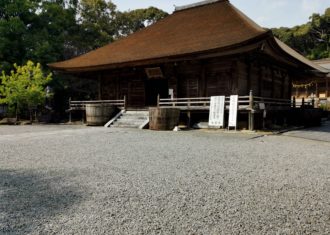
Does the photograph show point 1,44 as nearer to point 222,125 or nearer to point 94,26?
point 94,26

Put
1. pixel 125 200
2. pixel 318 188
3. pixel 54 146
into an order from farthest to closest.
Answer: pixel 54 146 → pixel 318 188 → pixel 125 200

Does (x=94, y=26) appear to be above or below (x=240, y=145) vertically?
above

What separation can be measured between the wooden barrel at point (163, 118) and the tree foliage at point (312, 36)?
32.3 m

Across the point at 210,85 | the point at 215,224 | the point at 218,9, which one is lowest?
the point at 215,224

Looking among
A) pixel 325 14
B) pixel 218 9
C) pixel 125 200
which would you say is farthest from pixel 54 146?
pixel 325 14

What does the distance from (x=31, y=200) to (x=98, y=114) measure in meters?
10.8

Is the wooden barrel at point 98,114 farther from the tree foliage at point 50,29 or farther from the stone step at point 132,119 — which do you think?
the tree foliage at point 50,29

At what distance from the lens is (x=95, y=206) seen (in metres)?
3.12

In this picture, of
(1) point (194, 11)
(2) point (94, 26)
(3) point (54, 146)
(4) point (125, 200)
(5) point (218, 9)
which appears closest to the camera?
(4) point (125, 200)

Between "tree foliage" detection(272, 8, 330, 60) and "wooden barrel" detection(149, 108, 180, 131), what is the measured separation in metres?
32.3

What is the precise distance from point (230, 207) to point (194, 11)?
16464mm

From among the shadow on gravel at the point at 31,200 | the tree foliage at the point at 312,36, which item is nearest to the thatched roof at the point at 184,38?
the shadow on gravel at the point at 31,200

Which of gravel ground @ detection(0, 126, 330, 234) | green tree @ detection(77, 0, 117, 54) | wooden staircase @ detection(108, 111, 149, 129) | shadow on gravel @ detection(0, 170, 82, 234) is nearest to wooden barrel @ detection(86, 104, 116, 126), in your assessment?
wooden staircase @ detection(108, 111, 149, 129)

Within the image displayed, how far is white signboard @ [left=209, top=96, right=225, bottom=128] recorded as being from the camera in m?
11.5
